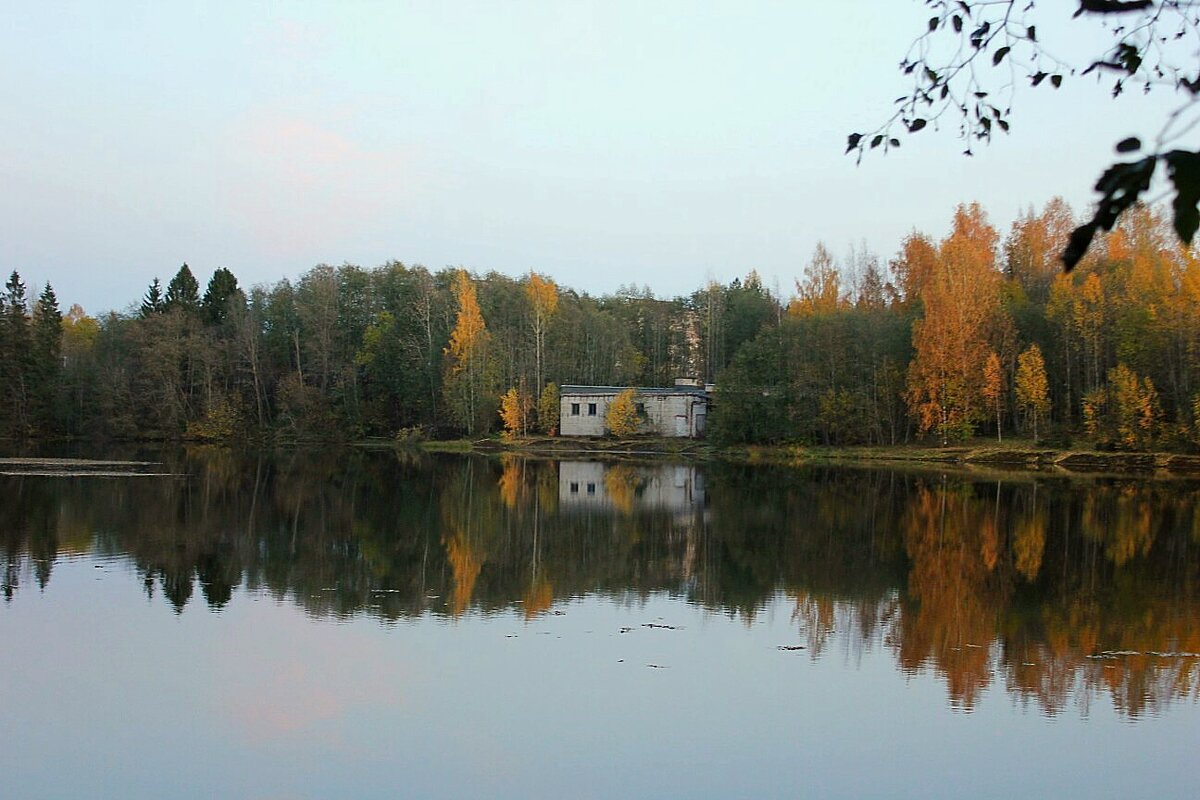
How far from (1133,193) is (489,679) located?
8719 millimetres

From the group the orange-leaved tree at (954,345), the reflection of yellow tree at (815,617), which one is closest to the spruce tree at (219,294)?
the orange-leaved tree at (954,345)

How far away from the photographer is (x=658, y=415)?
188 ft

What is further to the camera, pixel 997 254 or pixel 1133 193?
pixel 997 254

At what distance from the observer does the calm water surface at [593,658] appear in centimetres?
783

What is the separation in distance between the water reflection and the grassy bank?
9663 mm

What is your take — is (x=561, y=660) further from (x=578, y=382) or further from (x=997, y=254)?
(x=578, y=382)

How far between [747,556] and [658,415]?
39.5m

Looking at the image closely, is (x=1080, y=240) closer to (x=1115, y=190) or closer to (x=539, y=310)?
(x=1115, y=190)

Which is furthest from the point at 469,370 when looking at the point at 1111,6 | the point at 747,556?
the point at 1111,6

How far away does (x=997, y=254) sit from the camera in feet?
177

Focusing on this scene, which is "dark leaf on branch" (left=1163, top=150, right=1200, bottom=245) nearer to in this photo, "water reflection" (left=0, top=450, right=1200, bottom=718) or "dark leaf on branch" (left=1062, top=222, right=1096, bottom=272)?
"dark leaf on branch" (left=1062, top=222, right=1096, bottom=272)

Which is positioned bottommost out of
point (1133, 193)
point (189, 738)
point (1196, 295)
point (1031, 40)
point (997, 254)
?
point (189, 738)

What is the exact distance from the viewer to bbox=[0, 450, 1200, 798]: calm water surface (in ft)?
25.7

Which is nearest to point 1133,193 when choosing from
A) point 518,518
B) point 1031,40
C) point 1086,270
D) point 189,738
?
point 1031,40
